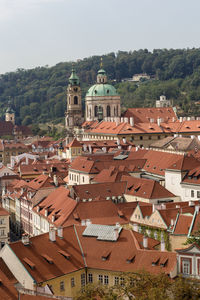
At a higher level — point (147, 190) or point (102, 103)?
point (102, 103)

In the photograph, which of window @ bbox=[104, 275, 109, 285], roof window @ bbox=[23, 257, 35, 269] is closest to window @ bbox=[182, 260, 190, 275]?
window @ bbox=[104, 275, 109, 285]

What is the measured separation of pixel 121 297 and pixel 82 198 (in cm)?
2971

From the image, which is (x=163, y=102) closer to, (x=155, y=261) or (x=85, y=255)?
(x=85, y=255)

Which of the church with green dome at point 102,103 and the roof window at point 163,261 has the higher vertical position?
the church with green dome at point 102,103

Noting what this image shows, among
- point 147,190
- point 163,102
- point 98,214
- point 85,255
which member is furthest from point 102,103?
point 85,255

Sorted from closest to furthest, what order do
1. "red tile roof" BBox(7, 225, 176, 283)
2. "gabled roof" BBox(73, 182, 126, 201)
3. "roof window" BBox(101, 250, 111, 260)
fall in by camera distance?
"red tile roof" BBox(7, 225, 176, 283), "roof window" BBox(101, 250, 111, 260), "gabled roof" BBox(73, 182, 126, 201)

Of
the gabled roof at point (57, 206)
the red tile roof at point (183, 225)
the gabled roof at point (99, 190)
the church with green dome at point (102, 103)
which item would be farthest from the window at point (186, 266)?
the church with green dome at point (102, 103)

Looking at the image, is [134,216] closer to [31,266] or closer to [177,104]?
[31,266]

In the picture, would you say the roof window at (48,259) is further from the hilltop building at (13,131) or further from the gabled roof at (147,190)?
the hilltop building at (13,131)

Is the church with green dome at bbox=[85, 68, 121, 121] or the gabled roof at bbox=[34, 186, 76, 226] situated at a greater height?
the church with green dome at bbox=[85, 68, 121, 121]

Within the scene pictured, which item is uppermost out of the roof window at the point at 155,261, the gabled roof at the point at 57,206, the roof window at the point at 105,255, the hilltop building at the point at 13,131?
the roof window at the point at 155,261

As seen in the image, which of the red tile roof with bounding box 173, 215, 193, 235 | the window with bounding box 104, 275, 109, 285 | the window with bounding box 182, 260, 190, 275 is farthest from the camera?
the red tile roof with bounding box 173, 215, 193, 235

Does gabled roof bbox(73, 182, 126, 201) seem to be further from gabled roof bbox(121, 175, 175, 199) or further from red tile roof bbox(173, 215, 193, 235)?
red tile roof bbox(173, 215, 193, 235)

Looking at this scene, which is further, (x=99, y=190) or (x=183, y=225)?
(x=99, y=190)
